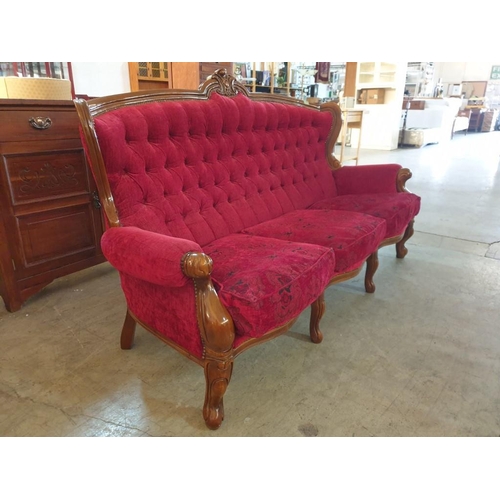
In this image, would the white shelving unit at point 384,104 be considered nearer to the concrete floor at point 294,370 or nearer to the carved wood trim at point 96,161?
the concrete floor at point 294,370

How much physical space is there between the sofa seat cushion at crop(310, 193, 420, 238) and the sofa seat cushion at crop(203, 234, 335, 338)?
73 centimetres

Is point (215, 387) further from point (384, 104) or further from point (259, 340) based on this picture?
point (384, 104)

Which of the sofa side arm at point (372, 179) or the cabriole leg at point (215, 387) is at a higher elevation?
the sofa side arm at point (372, 179)

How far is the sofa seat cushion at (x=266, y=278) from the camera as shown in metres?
1.21

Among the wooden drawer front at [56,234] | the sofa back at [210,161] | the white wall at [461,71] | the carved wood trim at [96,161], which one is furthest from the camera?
the white wall at [461,71]

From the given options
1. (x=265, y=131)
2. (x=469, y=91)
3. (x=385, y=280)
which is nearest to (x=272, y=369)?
(x=385, y=280)

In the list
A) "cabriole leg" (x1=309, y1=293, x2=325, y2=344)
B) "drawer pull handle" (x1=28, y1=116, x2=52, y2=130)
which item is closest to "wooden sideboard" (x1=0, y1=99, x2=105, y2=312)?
"drawer pull handle" (x1=28, y1=116, x2=52, y2=130)

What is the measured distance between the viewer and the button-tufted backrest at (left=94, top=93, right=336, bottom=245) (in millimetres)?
1502

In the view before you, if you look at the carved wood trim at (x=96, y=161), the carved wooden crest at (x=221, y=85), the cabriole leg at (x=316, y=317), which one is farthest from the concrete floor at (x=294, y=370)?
the carved wooden crest at (x=221, y=85)

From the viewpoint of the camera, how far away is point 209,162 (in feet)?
6.06

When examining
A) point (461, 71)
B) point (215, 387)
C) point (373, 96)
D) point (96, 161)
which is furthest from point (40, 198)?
point (461, 71)

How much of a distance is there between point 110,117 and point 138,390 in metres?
1.05

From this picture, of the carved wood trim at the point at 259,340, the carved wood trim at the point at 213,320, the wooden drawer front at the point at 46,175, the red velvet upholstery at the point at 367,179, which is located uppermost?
the wooden drawer front at the point at 46,175

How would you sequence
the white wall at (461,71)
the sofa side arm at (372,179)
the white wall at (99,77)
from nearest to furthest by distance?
the sofa side arm at (372,179), the white wall at (99,77), the white wall at (461,71)
